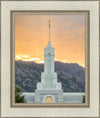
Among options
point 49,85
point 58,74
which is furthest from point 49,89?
point 58,74

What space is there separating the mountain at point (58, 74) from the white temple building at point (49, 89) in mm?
135

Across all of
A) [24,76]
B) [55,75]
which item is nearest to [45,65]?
[55,75]

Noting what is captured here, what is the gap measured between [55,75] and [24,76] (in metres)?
0.92

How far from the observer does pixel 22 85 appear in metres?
3.70

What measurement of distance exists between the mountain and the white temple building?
5.3 inches

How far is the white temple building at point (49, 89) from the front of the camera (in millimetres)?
3602

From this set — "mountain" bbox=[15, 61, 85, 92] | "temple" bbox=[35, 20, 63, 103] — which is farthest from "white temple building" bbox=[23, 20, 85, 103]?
"mountain" bbox=[15, 61, 85, 92]

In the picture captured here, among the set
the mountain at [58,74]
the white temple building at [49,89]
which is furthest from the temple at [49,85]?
the mountain at [58,74]

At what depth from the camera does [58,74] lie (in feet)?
13.3

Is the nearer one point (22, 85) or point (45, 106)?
point (45, 106)

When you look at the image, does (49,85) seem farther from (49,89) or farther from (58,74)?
(58,74)

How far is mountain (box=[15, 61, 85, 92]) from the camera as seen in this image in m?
3.78

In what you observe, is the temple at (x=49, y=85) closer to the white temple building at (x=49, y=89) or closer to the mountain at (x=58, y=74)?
the white temple building at (x=49, y=89)

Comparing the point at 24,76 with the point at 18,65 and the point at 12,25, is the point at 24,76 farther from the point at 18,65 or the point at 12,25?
the point at 12,25
